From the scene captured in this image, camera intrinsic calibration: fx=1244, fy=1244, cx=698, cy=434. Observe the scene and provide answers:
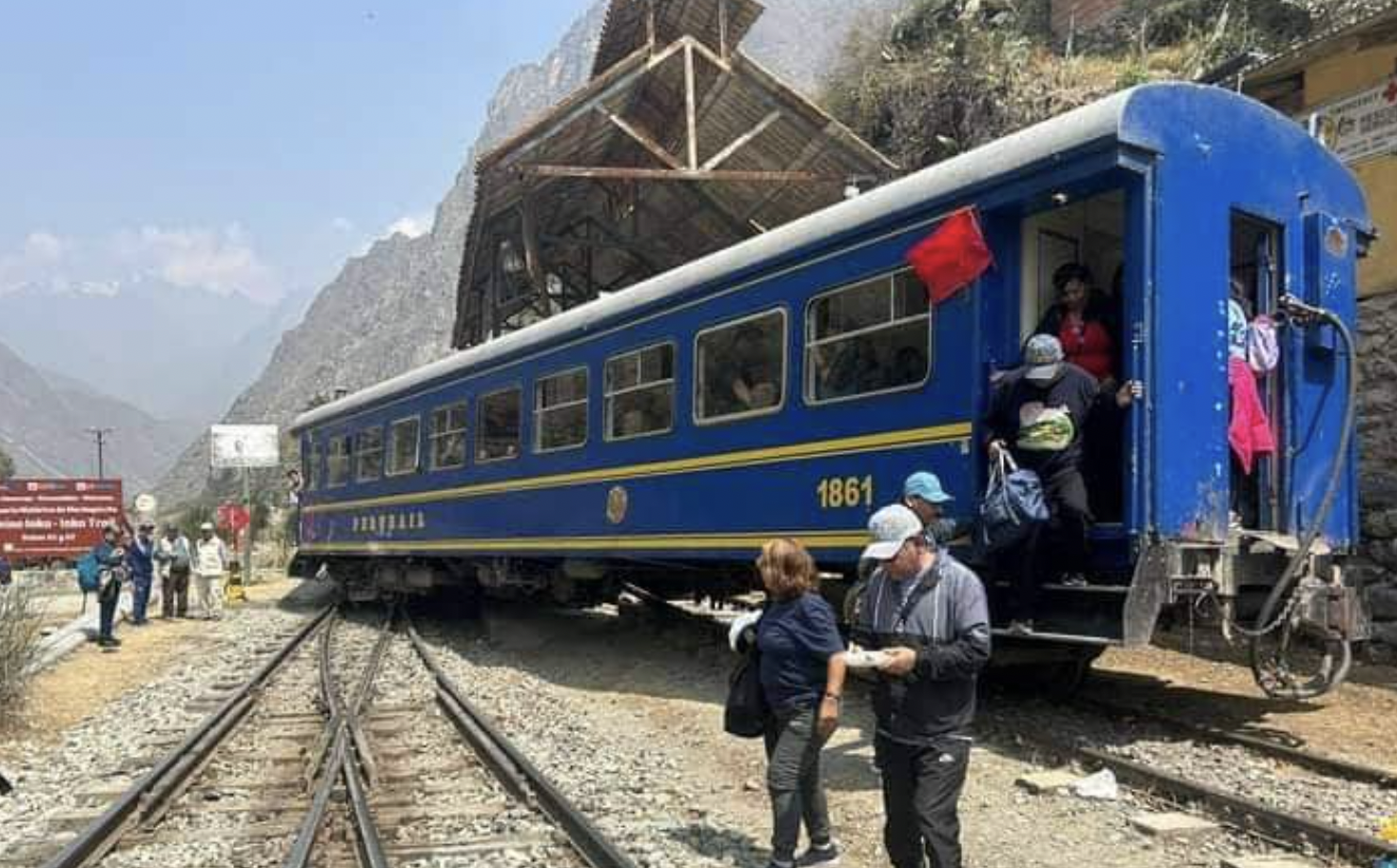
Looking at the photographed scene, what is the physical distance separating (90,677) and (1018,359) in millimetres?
10354

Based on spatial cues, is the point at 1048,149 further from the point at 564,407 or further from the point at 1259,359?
the point at 564,407

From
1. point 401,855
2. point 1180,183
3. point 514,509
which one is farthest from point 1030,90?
point 401,855

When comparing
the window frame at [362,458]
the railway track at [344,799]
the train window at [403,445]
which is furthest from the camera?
the window frame at [362,458]

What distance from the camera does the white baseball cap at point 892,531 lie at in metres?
4.44

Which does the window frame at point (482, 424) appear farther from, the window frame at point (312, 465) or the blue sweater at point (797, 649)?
the blue sweater at point (797, 649)

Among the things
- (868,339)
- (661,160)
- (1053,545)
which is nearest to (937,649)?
(1053,545)

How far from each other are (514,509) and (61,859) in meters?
7.03

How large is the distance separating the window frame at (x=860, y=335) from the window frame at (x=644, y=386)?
163 cm

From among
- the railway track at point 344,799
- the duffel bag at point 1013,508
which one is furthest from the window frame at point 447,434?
the duffel bag at point 1013,508

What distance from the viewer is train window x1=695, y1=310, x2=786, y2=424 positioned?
8727mm

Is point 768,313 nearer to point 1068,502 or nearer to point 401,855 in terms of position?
point 1068,502

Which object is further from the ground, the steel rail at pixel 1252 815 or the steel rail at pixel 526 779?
the steel rail at pixel 1252 815

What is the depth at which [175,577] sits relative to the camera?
19.8 metres

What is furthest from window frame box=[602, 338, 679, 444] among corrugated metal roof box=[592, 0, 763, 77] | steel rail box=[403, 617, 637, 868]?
corrugated metal roof box=[592, 0, 763, 77]
